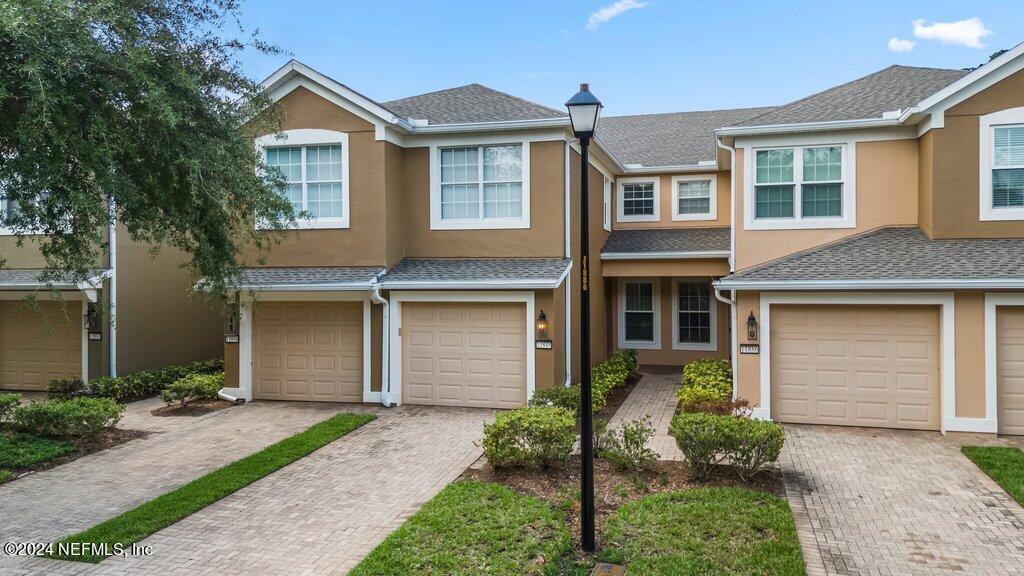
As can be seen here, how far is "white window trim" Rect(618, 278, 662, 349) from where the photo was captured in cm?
1844

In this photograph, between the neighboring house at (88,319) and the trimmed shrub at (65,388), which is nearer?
the trimmed shrub at (65,388)

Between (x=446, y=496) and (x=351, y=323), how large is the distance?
21.5 ft

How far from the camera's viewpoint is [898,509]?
727 cm

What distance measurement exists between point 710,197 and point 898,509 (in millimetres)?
11796

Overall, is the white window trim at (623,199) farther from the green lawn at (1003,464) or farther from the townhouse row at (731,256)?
the green lawn at (1003,464)

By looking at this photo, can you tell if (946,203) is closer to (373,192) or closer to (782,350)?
(782,350)

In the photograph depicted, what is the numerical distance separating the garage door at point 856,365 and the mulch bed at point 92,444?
11.0 metres

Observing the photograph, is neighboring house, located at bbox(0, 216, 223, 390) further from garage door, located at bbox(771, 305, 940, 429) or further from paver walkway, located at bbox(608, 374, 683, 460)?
garage door, located at bbox(771, 305, 940, 429)

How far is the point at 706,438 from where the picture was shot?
26.3ft

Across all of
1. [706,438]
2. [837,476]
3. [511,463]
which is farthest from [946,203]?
[511,463]

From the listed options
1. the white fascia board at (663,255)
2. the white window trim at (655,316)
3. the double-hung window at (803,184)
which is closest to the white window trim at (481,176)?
the white fascia board at (663,255)

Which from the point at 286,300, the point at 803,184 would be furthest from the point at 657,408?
the point at 286,300

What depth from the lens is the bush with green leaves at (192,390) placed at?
12875mm

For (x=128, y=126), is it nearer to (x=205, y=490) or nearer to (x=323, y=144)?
(x=205, y=490)
